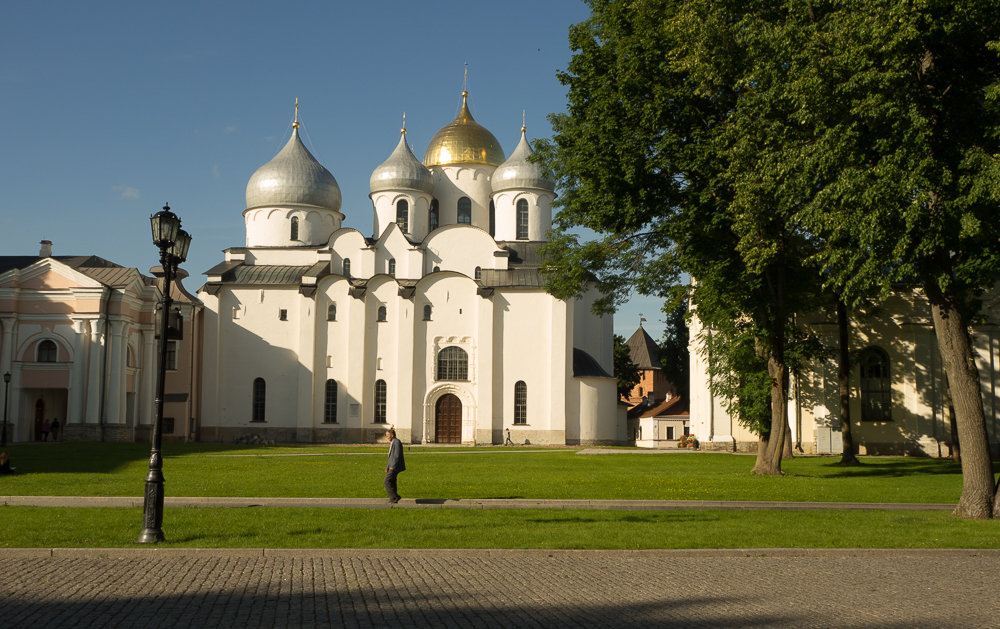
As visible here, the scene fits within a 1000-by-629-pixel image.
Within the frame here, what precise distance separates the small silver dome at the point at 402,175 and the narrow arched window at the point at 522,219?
19.7ft

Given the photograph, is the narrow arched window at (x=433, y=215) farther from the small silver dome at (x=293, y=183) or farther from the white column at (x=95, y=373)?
the white column at (x=95, y=373)

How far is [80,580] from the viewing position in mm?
9938

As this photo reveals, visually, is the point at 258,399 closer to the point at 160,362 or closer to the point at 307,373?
the point at 307,373

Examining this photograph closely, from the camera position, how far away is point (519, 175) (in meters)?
59.5

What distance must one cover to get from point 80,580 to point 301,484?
11786 millimetres

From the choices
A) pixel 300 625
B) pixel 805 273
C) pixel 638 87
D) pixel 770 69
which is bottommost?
pixel 300 625

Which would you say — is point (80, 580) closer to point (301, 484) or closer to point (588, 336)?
point (301, 484)

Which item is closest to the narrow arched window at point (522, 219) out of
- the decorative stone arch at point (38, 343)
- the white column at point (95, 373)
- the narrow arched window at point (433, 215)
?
the narrow arched window at point (433, 215)

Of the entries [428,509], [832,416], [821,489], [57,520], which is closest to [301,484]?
[428,509]

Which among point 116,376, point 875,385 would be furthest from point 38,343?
point 875,385

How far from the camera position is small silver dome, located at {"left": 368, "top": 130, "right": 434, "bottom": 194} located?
6050 cm

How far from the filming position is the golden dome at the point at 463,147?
6284 centimetres

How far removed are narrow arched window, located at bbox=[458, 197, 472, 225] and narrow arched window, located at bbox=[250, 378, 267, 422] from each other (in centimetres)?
1664

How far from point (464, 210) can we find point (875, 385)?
2950cm
